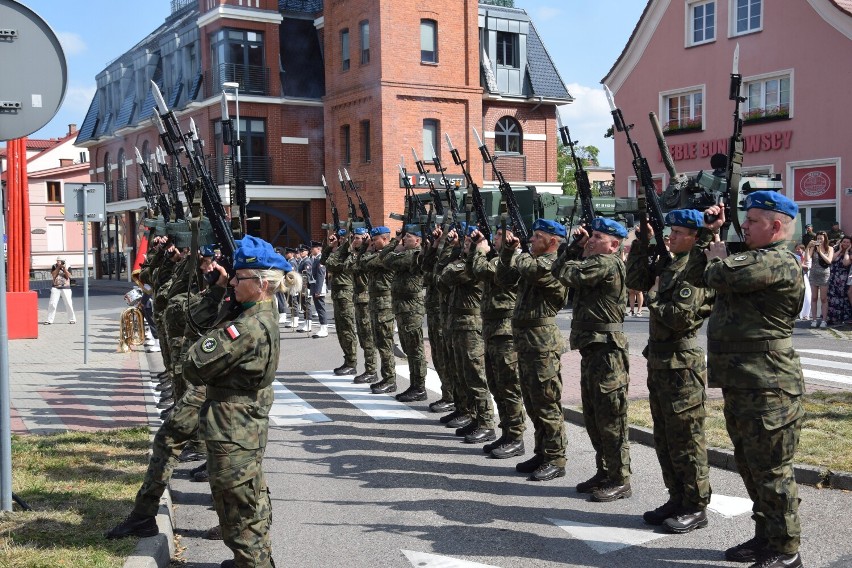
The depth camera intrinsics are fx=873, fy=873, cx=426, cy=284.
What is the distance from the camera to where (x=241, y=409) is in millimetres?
4730

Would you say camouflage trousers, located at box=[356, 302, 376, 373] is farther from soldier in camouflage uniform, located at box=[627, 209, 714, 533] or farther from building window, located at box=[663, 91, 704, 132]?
building window, located at box=[663, 91, 704, 132]

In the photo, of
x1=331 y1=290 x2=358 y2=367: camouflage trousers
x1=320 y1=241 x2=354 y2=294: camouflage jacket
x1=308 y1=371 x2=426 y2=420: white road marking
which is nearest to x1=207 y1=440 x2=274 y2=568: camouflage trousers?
x1=308 y1=371 x2=426 y2=420: white road marking

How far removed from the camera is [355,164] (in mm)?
33125

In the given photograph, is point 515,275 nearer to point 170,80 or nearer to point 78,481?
point 78,481

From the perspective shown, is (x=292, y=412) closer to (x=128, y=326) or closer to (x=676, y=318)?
(x=676, y=318)

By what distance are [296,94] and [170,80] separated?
7056 mm

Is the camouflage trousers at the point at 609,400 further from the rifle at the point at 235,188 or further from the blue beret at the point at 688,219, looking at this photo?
the rifle at the point at 235,188

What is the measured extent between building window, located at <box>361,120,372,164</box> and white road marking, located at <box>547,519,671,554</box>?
27.6 metres

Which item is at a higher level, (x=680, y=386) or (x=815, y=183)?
(x=815, y=183)

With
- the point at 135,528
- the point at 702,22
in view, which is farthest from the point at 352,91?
the point at 135,528

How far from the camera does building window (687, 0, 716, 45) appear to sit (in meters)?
28.3

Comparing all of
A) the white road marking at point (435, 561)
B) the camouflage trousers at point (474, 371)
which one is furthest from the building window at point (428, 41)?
the white road marking at point (435, 561)

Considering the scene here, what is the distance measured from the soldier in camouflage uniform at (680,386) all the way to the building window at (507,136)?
3111 centimetres

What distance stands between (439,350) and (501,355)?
7.61 feet
